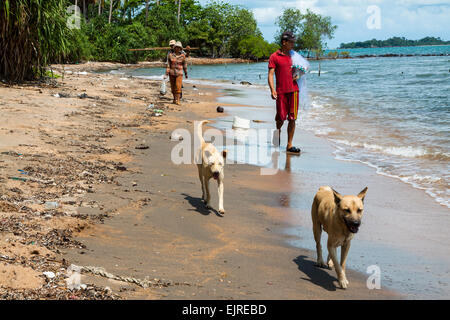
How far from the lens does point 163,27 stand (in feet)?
198

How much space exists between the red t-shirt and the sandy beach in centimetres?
138

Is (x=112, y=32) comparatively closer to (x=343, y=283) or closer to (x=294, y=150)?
(x=294, y=150)

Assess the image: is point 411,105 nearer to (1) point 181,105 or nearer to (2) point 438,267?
(1) point 181,105

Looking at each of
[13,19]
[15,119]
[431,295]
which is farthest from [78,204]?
[13,19]

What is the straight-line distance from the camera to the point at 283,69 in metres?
9.13

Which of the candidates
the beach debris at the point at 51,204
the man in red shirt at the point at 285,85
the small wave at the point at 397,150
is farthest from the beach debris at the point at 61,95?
the beach debris at the point at 51,204

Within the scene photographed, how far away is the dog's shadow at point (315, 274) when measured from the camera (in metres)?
3.94

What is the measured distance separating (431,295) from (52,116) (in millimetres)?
8317

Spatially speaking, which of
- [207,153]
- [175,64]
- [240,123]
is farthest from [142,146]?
[175,64]

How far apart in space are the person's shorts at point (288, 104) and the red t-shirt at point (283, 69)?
0.38ft

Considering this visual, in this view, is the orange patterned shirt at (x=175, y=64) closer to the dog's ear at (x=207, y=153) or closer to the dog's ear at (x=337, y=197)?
the dog's ear at (x=207, y=153)

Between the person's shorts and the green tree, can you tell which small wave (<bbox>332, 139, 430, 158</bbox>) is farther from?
the green tree

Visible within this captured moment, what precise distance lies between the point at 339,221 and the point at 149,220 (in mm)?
2051
